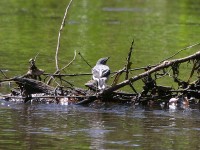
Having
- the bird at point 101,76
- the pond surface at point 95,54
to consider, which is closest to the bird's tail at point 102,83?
the bird at point 101,76

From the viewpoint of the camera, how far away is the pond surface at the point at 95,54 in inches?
344

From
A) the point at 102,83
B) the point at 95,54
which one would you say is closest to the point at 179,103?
the point at 102,83

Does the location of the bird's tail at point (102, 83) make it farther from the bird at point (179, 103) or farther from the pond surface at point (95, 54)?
the bird at point (179, 103)

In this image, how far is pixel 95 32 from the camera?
21.7 meters

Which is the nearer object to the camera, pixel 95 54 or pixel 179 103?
pixel 179 103

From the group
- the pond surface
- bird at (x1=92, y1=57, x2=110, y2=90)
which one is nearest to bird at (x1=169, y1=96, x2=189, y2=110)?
the pond surface

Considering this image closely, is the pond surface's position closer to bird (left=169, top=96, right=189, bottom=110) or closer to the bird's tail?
bird (left=169, top=96, right=189, bottom=110)

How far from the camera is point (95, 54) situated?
667 inches

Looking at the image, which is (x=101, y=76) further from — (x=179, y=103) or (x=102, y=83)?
(x=179, y=103)

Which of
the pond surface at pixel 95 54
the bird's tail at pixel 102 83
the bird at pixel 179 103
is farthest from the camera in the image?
the bird at pixel 179 103

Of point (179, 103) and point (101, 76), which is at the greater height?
point (101, 76)

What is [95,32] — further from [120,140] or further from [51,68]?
[120,140]

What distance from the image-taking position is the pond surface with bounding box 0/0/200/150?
8742 mm

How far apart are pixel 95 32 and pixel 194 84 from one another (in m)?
10.9
